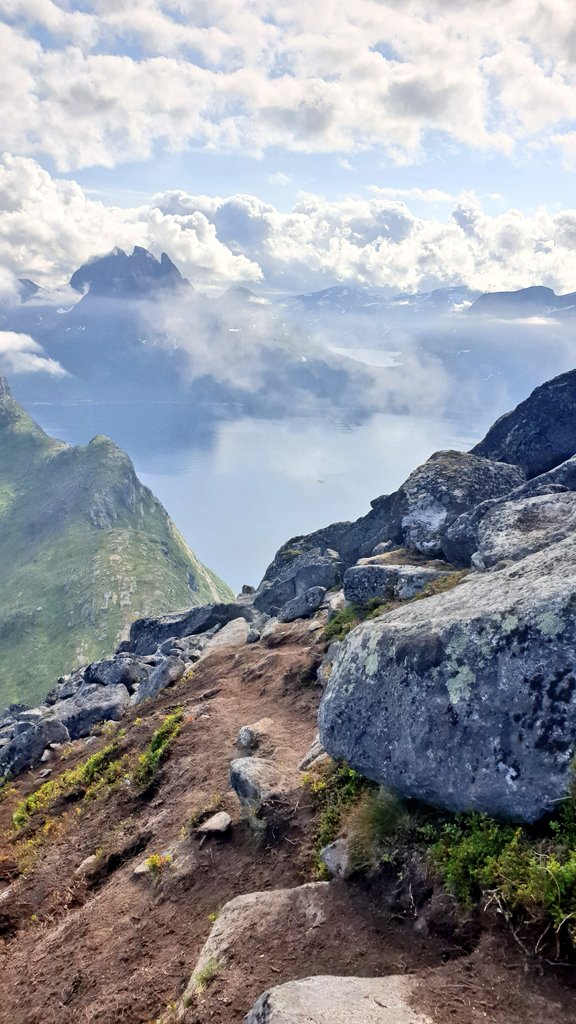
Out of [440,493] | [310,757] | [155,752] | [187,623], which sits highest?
[440,493]

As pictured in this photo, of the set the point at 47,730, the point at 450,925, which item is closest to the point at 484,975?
the point at 450,925

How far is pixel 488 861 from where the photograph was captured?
799 cm

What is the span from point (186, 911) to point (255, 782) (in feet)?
8.97

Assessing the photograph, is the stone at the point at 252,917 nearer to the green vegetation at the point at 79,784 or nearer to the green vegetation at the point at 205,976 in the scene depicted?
the green vegetation at the point at 205,976

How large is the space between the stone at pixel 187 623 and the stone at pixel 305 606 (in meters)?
7.83

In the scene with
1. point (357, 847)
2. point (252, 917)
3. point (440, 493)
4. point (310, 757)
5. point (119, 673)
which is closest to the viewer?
point (252, 917)

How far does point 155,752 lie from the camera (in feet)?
58.9

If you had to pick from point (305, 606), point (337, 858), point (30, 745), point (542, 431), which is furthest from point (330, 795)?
point (542, 431)

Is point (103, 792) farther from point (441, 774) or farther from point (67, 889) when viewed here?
point (441, 774)

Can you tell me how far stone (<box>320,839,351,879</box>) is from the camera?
380 inches

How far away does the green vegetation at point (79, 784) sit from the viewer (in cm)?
1856

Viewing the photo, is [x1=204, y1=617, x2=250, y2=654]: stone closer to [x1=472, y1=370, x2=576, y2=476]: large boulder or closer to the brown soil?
the brown soil

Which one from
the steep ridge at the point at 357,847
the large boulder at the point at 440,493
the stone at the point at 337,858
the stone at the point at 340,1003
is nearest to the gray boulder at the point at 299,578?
the large boulder at the point at 440,493

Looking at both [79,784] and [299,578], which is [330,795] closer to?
[79,784]
